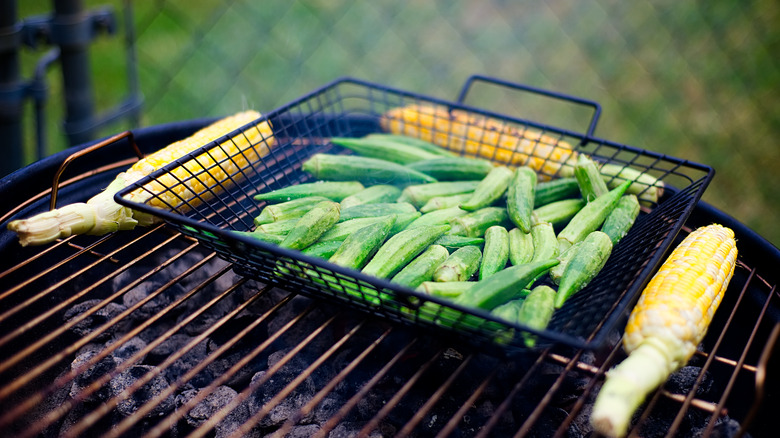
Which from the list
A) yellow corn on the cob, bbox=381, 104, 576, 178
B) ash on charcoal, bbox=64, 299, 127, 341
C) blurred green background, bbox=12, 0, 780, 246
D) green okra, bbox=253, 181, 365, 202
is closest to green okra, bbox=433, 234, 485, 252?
green okra, bbox=253, 181, 365, 202

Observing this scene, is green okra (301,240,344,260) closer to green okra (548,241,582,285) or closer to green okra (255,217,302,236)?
green okra (255,217,302,236)

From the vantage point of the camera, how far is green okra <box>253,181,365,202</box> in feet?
7.81

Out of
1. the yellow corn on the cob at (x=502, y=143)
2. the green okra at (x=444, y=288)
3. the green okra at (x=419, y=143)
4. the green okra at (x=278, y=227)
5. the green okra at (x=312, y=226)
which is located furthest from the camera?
the green okra at (x=419, y=143)

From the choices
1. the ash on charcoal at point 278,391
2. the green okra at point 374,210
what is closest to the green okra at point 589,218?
the green okra at point 374,210

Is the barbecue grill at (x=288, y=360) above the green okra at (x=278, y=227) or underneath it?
underneath

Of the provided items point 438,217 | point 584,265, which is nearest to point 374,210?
point 438,217

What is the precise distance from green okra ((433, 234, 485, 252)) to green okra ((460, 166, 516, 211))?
8.0 inches

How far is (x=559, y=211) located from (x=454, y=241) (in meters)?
0.64

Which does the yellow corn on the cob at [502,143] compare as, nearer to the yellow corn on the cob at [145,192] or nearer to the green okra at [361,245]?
the yellow corn on the cob at [145,192]

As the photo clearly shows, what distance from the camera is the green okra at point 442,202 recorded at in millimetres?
2467

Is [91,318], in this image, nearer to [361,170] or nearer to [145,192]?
[145,192]

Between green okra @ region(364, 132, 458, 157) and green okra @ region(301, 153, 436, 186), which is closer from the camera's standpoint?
green okra @ region(301, 153, 436, 186)

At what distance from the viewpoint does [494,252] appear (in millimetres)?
2141

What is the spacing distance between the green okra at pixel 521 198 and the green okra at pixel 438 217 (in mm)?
228
